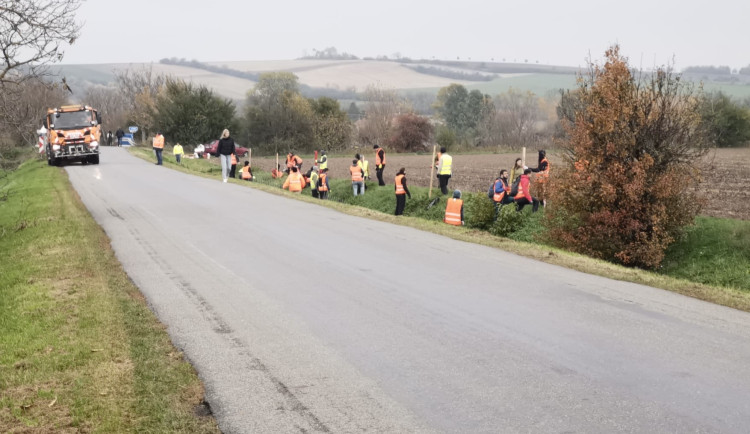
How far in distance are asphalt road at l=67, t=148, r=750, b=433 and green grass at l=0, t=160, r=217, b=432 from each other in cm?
29

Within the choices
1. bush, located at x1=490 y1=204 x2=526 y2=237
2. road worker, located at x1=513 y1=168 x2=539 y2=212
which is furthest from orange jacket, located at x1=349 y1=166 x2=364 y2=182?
bush, located at x1=490 y1=204 x2=526 y2=237

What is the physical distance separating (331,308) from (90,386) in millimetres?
3064

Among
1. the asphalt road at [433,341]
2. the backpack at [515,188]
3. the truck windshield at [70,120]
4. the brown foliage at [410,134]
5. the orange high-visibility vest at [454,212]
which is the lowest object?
the brown foliage at [410,134]

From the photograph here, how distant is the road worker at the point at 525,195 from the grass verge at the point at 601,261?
1.15 ft

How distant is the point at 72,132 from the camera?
34.8 meters

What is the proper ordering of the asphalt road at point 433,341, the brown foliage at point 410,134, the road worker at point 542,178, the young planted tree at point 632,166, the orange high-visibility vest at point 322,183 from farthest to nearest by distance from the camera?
the brown foliage at point 410,134 → the orange high-visibility vest at point 322,183 → the road worker at point 542,178 → the young planted tree at point 632,166 → the asphalt road at point 433,341

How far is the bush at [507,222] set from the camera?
18.5m

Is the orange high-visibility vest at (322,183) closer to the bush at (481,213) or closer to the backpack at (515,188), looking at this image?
the bush at (481,213)

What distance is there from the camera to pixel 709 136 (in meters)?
17.3

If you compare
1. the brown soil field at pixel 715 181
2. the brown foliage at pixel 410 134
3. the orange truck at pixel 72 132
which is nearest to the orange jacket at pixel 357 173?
the brown soil field at pixel 715 181

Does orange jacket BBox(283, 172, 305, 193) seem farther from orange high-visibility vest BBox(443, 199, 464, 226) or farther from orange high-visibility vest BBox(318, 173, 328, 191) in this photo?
orange high-visibility vest BBox(443, 199, 464, 226)

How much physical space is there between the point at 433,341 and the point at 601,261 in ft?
23.8

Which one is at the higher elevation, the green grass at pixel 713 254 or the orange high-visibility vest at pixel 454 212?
the orange high-visibility vest at pixel 454 212

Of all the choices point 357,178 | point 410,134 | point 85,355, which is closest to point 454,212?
point 357,178
